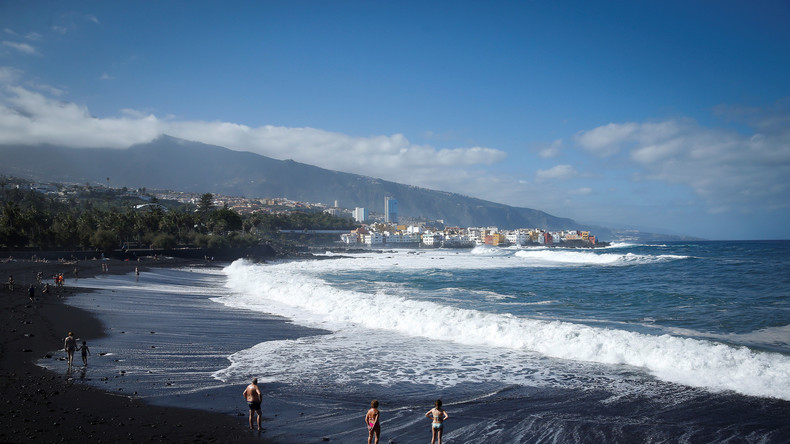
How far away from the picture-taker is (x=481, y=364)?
12617 millimetres

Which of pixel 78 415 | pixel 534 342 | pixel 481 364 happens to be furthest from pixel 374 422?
pixel 534 342

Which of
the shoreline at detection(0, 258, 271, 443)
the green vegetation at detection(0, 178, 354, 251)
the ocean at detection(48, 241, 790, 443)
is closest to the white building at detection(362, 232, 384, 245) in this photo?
the green vegetation at detection(0, 178, 354, 251)

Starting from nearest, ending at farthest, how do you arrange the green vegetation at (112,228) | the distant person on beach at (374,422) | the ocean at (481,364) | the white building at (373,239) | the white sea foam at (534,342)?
1. the distant person on beach at (374,422)
2. the ocean at (481,364)
3. the white sea foam at (534,342)
4. the green vegetation at (112,228)
5. the white building at (373,239)

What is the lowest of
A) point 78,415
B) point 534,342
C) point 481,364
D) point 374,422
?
point 481,364

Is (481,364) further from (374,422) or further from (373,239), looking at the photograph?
(373,239)

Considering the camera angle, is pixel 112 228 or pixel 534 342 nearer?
pixel 534 342

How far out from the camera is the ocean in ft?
27.7

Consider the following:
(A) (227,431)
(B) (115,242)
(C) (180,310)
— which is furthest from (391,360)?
(B) (115,242)

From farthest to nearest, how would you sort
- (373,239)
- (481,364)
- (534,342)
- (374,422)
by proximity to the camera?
(373,239) → (534,342) → (481,364) → (374,422)

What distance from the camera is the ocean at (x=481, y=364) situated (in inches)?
333

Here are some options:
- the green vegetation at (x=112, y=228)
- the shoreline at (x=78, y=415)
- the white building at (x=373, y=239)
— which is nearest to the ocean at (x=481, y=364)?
the shoreline at (x=78, y=415)

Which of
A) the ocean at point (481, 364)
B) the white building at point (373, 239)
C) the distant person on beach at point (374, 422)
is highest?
the white building at point (373, 239)

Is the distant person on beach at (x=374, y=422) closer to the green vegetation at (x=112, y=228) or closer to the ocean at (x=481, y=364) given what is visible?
the ocean at (x=481, y=364)

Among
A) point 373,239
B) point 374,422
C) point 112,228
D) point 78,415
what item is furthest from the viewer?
point 373,239
